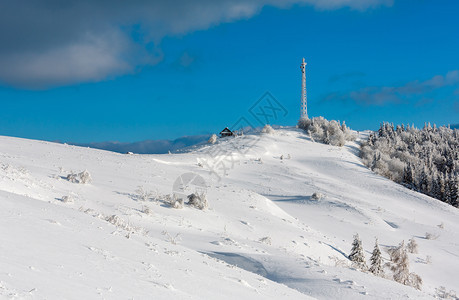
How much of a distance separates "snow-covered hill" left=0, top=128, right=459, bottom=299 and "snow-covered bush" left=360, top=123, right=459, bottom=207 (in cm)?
1115

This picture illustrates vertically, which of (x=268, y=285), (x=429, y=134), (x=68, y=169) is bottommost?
(x=268, y=285)

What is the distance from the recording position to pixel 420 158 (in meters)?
57.2

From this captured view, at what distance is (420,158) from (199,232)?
175ft

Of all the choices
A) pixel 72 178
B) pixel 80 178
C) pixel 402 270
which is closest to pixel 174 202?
pixel 80 178

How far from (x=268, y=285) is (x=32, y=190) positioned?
863 cm

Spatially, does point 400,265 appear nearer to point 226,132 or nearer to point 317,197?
point 317,197

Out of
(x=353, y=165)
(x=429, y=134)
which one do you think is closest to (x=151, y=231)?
(x=353, y=165)

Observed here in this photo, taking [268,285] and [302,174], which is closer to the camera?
[268,285]

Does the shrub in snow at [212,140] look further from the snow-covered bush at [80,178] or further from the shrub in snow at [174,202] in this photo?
the snow-covered bush at [80,178]

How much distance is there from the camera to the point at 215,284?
6820 mm

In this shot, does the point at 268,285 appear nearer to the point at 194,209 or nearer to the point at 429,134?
the point at 194,209

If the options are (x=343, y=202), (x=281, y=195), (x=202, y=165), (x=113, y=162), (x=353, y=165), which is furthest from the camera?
(x=353, y=165)

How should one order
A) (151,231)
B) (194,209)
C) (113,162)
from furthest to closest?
(113,162) → (194,209) → (151,231)

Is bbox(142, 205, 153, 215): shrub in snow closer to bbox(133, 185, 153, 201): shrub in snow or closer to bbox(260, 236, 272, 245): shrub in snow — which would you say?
bbox(133, 185, 153, 201): shrub in snow
